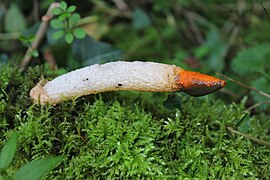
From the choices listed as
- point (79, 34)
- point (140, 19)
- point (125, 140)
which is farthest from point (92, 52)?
point (140, 19)

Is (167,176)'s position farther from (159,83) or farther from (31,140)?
(31,140)

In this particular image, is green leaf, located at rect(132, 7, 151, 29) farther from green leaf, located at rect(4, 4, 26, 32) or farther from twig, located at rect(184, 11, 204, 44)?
green leaf, located at rect(4, 4, 26, 32)

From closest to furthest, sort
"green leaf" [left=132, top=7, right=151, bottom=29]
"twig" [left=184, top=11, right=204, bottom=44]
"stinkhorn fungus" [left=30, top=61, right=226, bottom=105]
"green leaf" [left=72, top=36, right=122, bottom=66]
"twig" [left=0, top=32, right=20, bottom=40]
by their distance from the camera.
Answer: "stinkhorn fungus" [left=30, top=61, right=226, bottom=105]
"green leaf" [left=72, top=36, right=122, bottom=66]
"twig" [left=0, top=32, right=20, bottom=40]
"green leaf" [left=132, top=7, right=151, bottom=29]
"twig" [left=184, top=11, right=204, bottom=44]

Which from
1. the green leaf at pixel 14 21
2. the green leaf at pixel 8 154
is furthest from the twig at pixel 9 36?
the green leaf at pixel 8 154

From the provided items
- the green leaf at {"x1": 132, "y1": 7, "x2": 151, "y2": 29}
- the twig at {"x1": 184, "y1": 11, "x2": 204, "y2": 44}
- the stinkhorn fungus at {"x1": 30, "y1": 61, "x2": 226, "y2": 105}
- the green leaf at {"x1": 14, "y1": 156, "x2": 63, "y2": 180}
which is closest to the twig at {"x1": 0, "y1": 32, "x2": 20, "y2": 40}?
the green leaf at {"x1": 132, "y1": 7, "x2": 151, "y2": 29}

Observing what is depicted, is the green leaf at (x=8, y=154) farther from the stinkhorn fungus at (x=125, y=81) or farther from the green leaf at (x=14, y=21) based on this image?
the green leaf at (x=14, y=21)

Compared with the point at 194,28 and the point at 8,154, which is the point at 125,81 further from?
the point at 194,28
